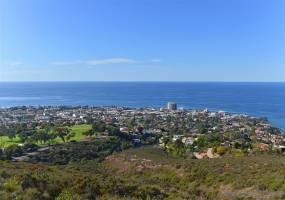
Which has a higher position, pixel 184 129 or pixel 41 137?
pixel 41 137

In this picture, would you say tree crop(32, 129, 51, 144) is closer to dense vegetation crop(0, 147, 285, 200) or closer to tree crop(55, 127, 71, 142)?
tree crop(55, 127, 71, 142)

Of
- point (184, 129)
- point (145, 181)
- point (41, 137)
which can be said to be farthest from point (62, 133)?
point (145, 181)

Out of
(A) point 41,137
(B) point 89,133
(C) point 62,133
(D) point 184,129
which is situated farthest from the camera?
(D) point 184,129

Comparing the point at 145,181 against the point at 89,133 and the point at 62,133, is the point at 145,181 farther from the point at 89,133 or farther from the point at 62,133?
the point at 89,133

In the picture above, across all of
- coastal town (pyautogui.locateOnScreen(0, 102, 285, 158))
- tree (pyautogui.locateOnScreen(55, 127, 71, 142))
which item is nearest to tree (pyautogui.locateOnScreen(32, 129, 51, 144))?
tree (pyautogui.locateOnScreen(55, 127, 71, 142))

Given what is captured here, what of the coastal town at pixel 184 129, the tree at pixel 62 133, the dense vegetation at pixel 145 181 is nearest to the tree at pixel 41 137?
the tree at pixel 62 133

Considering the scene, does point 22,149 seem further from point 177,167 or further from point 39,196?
point 39,196

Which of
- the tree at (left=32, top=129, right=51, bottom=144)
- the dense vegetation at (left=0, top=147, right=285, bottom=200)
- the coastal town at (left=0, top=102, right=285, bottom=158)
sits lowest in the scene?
the coastal town at (left=0, top=102, right=285, bottom=158)

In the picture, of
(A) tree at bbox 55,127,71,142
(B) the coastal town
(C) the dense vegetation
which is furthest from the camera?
(A) tree at bbox 55,127,71,142

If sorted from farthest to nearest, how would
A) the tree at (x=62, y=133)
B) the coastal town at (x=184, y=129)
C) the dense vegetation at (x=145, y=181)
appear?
the tree at (x=62, y=133), the coastal town at (x=184, y=129), the dense vegetation at (x=145, y=181)

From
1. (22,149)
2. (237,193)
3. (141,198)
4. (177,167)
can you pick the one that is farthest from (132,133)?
(141,198)

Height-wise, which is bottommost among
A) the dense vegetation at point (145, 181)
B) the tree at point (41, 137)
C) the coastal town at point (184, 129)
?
the coastal town at point (184, 129)

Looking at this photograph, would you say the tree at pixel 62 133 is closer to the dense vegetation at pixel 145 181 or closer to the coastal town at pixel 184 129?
the coastal town at pixel 184 129
